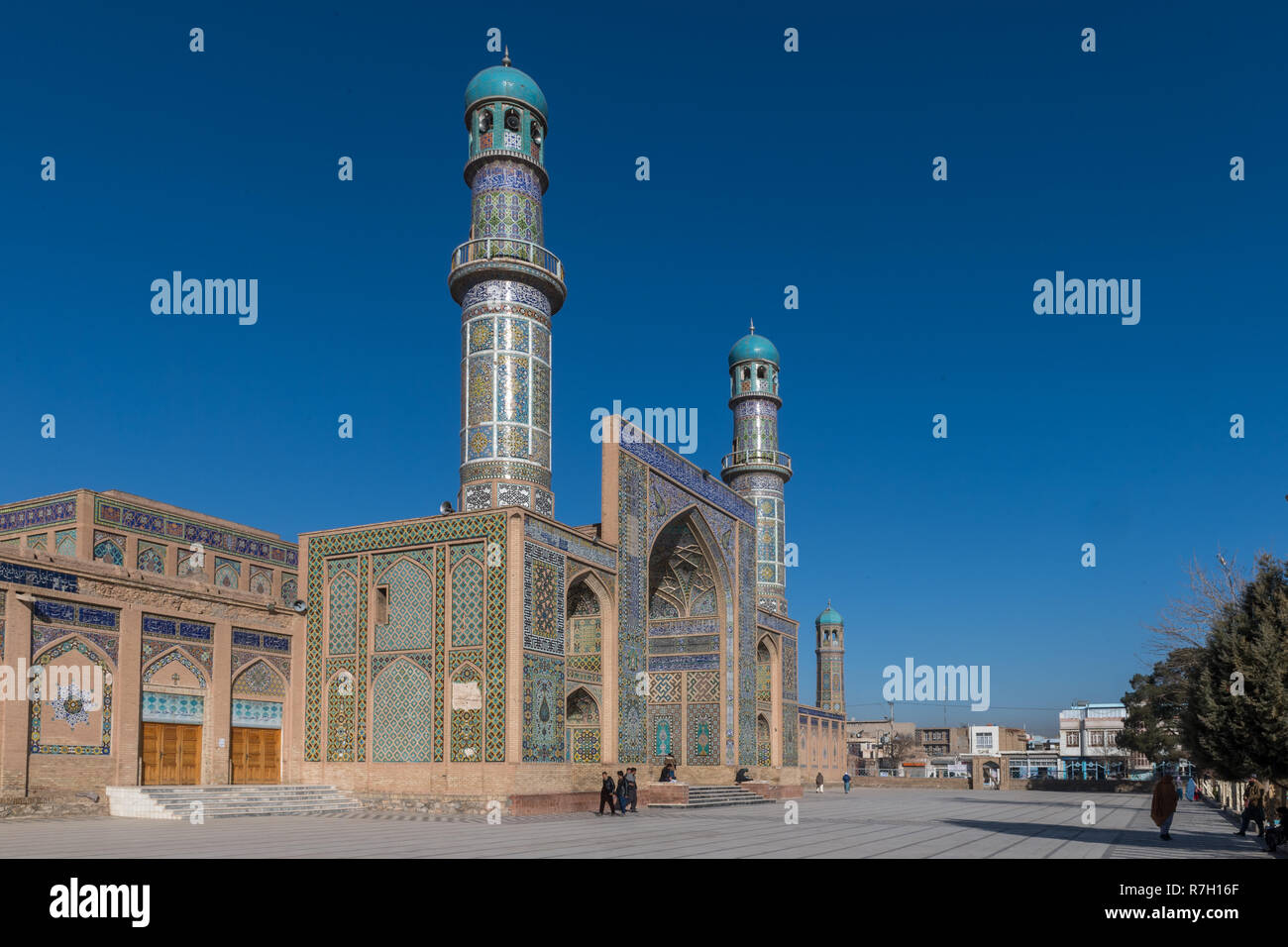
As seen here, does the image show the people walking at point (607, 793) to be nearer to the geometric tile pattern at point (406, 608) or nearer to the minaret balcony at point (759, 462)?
the geometric tile pattern at point (406, 608)

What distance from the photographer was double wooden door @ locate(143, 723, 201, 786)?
65.0ft

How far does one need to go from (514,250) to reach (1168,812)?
16.6m

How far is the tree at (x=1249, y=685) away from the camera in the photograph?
40.9 ft

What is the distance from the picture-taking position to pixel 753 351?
132 ft

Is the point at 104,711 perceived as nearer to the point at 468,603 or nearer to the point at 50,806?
the point at 50,806

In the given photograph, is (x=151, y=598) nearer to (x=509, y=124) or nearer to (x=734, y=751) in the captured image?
(x=509, y=124)

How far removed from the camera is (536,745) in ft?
67.2

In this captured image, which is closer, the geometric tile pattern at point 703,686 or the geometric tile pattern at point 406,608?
the geometric tile pattern at point 406,608

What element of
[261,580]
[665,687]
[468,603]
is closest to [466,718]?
[468,603]

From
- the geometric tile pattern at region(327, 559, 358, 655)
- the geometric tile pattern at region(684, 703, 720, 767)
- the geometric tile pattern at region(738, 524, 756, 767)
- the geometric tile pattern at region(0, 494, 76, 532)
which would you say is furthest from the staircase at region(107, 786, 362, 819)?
the geometric tile pattern at region(738, 524, 756, 767)

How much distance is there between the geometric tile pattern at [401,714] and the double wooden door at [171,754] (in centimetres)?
330

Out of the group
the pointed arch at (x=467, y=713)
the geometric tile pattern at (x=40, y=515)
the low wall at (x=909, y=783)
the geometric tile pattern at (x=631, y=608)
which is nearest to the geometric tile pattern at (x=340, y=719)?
the pointed arch at (x=467, y=713)
